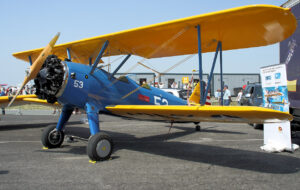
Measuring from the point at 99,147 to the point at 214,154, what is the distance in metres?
2.39

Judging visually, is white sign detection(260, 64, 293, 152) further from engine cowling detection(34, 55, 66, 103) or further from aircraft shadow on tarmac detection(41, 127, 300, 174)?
engine cowling detection(34, 55, 66, 103)

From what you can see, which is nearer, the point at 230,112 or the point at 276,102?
the point at 230,112

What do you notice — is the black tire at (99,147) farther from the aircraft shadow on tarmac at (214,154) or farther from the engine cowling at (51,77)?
the engine cowling at (51,77)

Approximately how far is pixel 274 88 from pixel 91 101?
4.02 meters

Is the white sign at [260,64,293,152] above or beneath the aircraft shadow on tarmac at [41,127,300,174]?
above

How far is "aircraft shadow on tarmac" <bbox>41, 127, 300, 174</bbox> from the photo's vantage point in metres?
4.23

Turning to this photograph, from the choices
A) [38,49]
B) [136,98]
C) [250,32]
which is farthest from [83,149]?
[250,32]

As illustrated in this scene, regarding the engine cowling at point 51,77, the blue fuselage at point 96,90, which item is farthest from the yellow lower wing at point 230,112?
the engine cowling at point 51,77

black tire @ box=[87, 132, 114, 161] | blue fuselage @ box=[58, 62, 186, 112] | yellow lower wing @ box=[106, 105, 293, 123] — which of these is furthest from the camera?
blue fuselage @ box=[58, 62, 186, 112]

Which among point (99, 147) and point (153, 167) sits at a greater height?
point (99, 147)

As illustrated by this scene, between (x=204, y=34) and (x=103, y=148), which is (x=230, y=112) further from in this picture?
(x=103, y=148)

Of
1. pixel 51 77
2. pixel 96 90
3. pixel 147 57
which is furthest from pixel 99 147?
pixel 147 57

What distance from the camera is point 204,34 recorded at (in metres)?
5.15

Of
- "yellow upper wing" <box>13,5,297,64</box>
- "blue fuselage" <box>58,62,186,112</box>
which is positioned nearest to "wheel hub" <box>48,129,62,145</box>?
"blue fuselage" <box>58,62,186,112</box>
